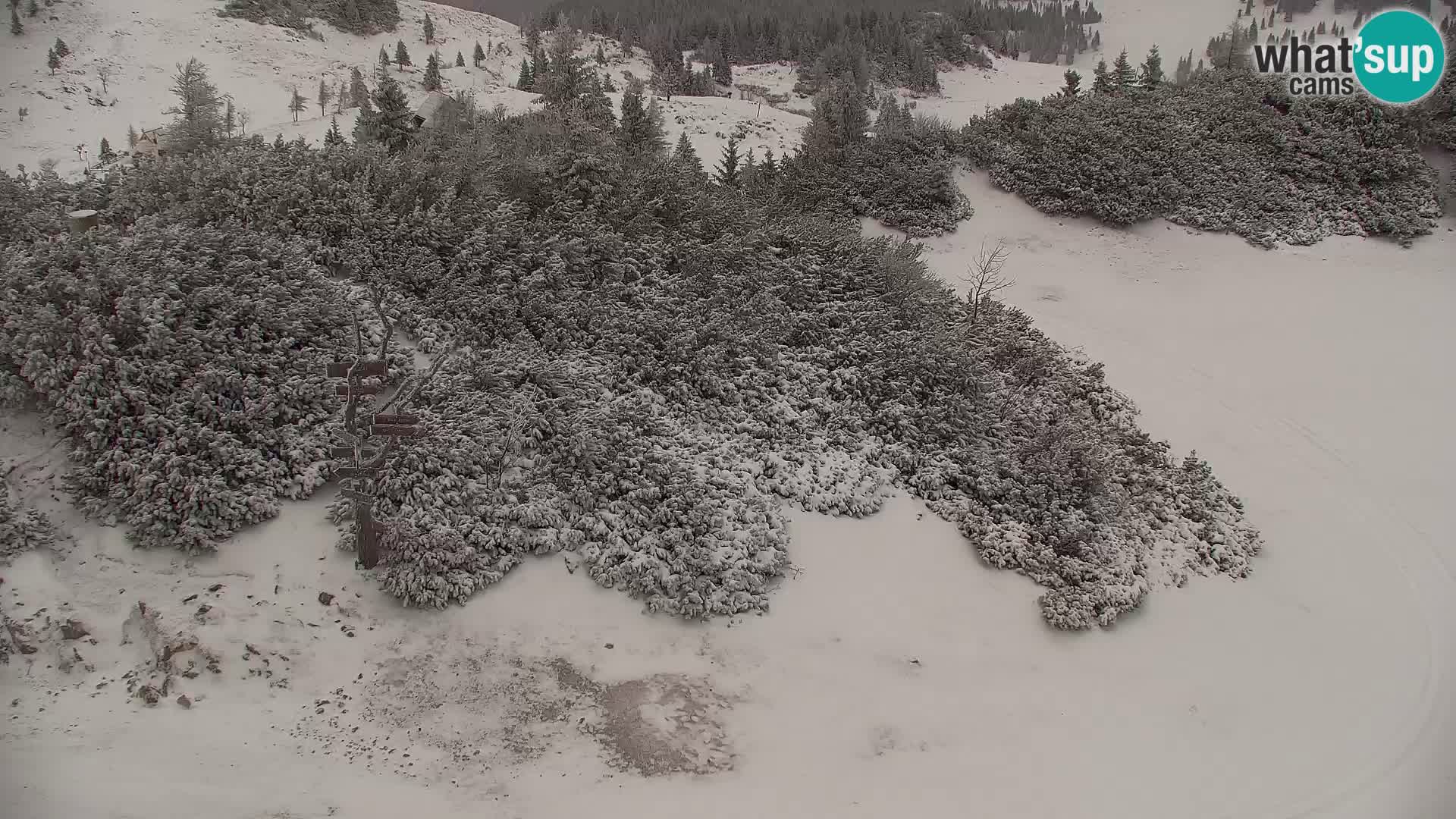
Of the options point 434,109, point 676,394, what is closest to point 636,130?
point 434,109

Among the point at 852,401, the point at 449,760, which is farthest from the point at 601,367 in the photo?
the point at 449,760

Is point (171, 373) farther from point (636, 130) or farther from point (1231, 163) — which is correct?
point (1231, 163)

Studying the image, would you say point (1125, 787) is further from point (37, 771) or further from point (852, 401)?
point (37, 771)

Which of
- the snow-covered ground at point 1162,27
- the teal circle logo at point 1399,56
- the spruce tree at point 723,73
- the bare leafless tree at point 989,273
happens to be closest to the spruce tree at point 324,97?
the bare leafless tree at point 989,273

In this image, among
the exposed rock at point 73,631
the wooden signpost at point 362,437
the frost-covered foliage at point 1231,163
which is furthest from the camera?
the frost-covered foliage at point 1231,163

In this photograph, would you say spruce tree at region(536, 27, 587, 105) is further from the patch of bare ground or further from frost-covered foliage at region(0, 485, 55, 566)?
the patch of bare ground

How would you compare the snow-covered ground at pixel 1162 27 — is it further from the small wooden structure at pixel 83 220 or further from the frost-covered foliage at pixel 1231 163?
the small wooden structure at pixel 83 220
